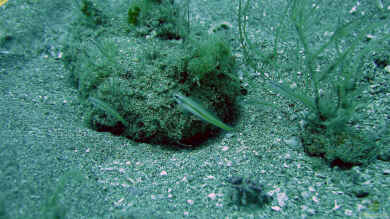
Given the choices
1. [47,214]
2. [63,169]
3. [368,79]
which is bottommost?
[63,169]

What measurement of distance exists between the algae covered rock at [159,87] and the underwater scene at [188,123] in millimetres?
15

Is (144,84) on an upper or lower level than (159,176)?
upper

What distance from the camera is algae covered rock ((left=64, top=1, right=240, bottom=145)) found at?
319 centimetres

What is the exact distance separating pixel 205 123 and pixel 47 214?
6.41 feet

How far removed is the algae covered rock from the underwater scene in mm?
15

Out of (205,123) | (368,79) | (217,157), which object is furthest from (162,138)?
(368,79)

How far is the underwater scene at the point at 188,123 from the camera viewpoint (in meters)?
2.32

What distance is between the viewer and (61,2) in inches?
247

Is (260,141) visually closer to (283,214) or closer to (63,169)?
(283,214)

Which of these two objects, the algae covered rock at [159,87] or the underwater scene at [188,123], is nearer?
the underwater scene at [188,123]

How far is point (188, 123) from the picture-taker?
3.19 meters

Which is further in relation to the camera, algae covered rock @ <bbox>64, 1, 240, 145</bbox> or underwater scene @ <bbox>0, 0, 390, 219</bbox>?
algae covered rock @ <bbox>64, 1, 240, 145</bbox>

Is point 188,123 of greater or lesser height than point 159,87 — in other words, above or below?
below

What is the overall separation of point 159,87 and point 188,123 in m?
0.56
